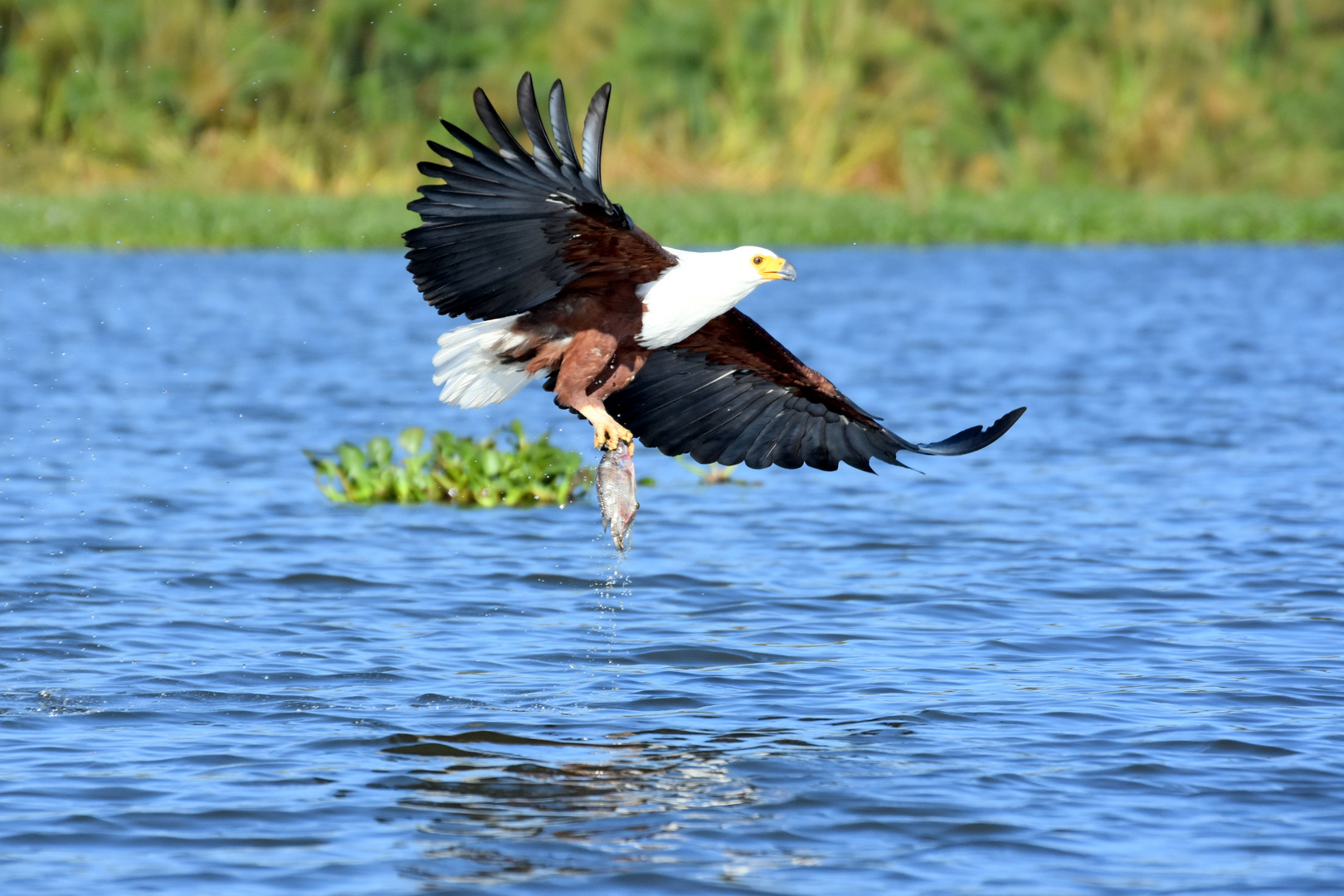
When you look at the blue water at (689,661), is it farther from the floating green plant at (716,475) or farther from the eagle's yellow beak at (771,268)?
the eagle's yellow beak at (771,268)

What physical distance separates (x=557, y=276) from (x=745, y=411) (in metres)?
1.44

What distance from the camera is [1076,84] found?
39031 millimetres

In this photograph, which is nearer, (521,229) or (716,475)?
(521,229)

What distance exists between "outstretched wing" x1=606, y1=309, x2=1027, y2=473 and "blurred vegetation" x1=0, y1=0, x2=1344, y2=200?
906 inches

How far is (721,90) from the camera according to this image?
124 feet

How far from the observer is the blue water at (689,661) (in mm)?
6074

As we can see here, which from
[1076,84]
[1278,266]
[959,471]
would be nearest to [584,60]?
[1076,84]

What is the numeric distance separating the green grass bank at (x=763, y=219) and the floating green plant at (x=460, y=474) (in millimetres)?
16835

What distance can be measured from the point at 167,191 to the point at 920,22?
16671mm

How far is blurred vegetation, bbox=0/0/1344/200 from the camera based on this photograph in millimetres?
34156

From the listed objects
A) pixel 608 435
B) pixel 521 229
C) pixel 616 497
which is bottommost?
pixel 616 497

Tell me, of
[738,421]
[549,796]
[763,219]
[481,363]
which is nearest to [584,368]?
[481,363]

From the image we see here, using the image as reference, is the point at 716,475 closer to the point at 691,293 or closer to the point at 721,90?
the point at 691,293

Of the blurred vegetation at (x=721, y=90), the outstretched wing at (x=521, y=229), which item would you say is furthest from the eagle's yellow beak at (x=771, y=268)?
the blurred vegetation at (x=721, y=90)
